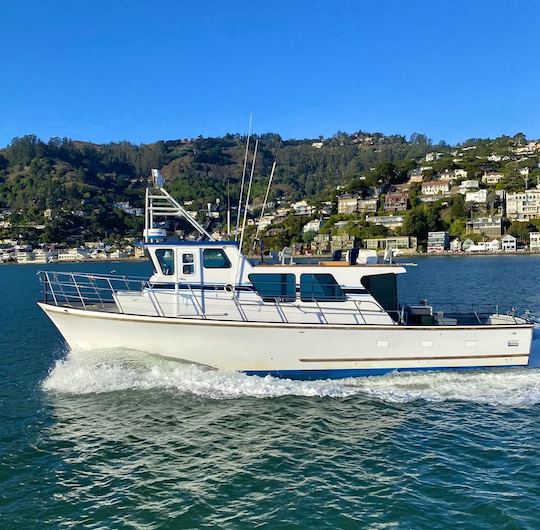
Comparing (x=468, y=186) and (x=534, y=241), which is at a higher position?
(x=468, y=186)

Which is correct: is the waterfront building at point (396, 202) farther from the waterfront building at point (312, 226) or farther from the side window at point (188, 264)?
the side window at point (188, 264)

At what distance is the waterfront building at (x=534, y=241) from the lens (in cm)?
10606

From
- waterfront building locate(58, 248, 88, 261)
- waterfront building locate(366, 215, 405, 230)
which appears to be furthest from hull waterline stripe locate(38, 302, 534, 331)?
waterfront building locate(58, 248, 88, 261)

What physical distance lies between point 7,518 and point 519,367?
11226 millimetres

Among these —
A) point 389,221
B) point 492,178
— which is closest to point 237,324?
point 389,221

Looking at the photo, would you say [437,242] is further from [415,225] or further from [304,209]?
[304,209]

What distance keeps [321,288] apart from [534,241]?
11110 cm

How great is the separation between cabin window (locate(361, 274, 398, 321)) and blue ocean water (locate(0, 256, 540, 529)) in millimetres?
1750

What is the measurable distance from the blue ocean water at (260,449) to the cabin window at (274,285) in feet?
6.82

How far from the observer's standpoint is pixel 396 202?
477 ft

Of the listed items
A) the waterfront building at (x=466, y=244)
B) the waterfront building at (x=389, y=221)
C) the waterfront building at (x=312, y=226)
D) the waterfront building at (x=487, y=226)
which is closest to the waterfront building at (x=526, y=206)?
the waterfront building at (x=487, y=226)

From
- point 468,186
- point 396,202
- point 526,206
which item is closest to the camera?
point 526,206

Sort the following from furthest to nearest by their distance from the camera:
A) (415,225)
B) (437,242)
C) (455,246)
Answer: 1. (415,225)
2. (437,242)
3. (455,246)

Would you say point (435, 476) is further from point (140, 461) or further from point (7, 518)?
point (7, 518)
